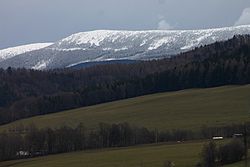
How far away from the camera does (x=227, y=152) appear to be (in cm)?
6444

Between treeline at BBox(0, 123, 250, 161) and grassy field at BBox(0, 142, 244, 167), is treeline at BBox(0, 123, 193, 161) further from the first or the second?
grassy field at BBox(0, 142, 244, 167)

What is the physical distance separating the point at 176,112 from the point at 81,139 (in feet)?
114

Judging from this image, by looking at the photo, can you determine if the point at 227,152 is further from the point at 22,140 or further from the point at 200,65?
the point at 200,65

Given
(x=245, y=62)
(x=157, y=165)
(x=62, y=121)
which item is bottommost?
(x=157, y=165)

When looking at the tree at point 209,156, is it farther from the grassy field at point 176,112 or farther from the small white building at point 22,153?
the small white building at point 22,153

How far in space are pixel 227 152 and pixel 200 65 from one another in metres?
123

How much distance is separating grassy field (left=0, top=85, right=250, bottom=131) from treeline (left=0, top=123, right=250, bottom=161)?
7.06 metres

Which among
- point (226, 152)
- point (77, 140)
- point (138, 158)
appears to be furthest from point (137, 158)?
point (77, 140)

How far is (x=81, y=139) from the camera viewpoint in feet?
337

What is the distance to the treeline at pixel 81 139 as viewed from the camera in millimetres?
100750

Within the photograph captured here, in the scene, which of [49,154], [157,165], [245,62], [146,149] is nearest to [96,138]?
[49,154]

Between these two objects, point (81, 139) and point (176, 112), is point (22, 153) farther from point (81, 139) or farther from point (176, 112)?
point (176, 112)

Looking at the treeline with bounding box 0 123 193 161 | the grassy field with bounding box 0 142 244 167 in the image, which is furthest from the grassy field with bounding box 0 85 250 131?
the grassy field with bounding box 0 142 244 167

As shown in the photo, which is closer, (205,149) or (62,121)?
(205,149)
